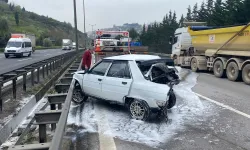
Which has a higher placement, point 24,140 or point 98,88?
point 98,88

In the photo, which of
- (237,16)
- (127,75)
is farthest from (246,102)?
(237,16)

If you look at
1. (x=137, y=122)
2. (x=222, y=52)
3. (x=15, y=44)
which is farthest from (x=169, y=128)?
(x=15, y=44)

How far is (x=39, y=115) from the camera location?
435 cm

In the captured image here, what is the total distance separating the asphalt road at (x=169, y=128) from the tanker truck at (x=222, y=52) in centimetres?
544

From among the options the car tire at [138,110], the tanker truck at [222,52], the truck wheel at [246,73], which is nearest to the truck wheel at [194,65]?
the tanker truck at [222,52]

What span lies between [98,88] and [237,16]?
2413cm

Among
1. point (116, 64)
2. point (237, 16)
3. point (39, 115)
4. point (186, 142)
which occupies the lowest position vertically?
point (186, 142)

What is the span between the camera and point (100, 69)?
303 inches

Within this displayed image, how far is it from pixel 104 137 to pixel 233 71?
10.6 metres

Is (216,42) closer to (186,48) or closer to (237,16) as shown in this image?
(186,48)

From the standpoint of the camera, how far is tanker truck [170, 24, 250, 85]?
13.2 meters

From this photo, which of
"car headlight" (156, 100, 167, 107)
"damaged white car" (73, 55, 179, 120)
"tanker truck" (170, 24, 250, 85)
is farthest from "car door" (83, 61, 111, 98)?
"tanker truck" (170, 24, 250, 85)

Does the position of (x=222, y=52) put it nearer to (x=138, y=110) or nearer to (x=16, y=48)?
(x=138, y=110)

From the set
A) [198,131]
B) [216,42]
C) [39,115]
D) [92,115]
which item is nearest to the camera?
[39,115]
